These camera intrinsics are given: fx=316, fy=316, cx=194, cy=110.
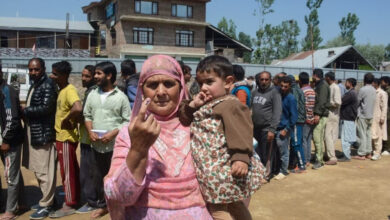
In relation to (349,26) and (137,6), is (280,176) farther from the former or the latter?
(349,26)

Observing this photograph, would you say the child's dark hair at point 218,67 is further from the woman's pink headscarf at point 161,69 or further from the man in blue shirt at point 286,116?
the man in blue shirt at point 286,116

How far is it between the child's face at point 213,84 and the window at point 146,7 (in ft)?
89.0

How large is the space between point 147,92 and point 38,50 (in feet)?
94.9

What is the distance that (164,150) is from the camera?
1569 millimetres

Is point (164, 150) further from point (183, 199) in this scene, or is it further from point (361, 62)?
point (361, 62)

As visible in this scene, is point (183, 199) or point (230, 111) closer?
point (183, 199)

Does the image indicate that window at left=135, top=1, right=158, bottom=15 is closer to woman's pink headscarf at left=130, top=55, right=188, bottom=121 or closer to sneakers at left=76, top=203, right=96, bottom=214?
sneakers at left=76, top=203, right=96, bottom=214

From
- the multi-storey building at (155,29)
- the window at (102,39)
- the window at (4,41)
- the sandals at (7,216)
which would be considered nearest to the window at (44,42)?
the window at (4,41)

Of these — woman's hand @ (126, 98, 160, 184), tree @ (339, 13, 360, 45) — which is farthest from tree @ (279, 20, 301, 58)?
woman's hand @ (126, 98, 160, 184)

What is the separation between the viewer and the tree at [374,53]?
53656mm

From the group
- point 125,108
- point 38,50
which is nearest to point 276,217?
point 125,108

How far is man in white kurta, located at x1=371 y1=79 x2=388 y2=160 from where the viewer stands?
7.41 meters

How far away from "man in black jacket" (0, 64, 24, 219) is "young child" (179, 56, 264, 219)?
10.1 ft

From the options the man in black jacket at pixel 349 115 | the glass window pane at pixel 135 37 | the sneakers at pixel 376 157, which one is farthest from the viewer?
the glass window pane at pixel 135 37
